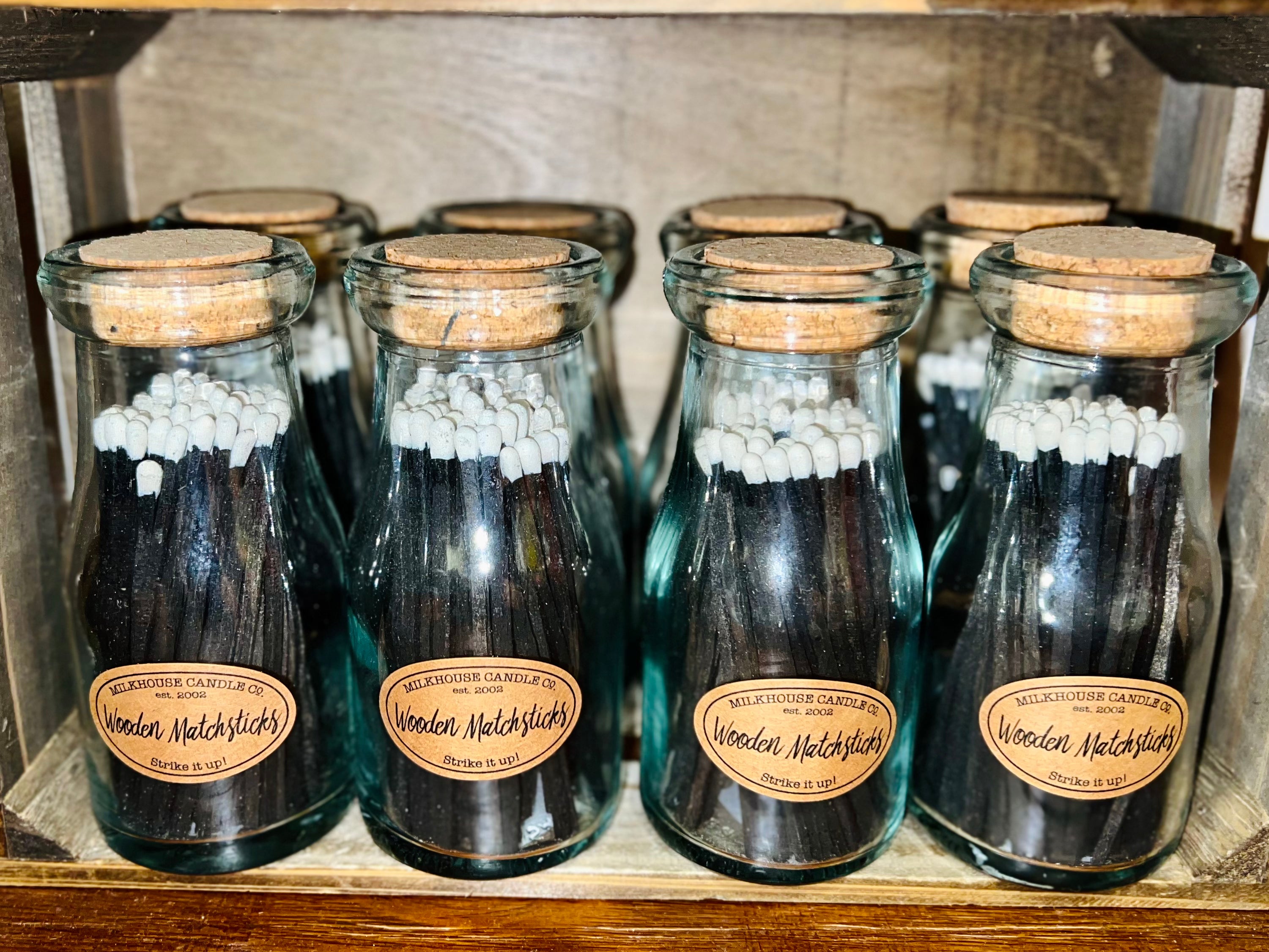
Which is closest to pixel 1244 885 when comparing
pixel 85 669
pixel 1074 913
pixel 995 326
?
pixel 1074 913

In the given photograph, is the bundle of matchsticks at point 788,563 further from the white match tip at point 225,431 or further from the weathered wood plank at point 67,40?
the weathered wood plank at point 67,40

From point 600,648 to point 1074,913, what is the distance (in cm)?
25

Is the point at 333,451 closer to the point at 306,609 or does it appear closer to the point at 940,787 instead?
the point at 306,609

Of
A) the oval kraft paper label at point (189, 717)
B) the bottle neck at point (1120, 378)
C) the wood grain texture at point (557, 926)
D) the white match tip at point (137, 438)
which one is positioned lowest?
the wood grain texture at point (557, 926)

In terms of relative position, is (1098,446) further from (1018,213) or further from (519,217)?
(519,217)

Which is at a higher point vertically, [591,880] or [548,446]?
[548,446]

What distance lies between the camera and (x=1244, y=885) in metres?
0.52

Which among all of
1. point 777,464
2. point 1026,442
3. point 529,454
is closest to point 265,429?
point 529,454

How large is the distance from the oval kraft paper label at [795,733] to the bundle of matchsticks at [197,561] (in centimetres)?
20

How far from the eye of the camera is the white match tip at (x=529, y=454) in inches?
18.4

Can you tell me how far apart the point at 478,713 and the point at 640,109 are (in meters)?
0.41

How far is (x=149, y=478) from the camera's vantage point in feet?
1.54

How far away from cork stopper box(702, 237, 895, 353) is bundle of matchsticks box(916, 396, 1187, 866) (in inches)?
3.7

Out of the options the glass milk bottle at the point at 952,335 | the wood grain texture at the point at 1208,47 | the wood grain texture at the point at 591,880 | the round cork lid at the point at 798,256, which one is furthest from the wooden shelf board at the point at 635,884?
the wood grain texture at the point at 1208,47
